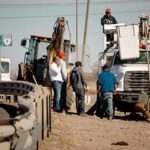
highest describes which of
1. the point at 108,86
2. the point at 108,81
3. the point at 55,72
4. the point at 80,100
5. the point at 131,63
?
the point at 131,63

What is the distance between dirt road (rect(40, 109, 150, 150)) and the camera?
38.0 feet

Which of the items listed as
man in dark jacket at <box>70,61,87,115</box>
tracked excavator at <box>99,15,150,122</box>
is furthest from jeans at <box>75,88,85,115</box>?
tracked excavator at <box>99,15,150,122</box>

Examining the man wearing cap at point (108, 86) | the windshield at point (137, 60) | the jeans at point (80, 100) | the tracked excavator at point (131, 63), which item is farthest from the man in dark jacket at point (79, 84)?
the windshield at point (137, 60)

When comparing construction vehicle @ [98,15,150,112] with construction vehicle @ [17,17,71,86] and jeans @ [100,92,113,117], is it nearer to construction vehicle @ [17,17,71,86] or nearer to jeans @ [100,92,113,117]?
jeans @ [100,92,113,117]

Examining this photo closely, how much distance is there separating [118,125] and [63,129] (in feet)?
8.73

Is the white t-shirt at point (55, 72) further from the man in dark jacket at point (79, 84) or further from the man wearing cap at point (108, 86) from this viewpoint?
the man wearing cap at point (108, 86)

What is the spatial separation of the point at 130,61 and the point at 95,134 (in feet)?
19.0

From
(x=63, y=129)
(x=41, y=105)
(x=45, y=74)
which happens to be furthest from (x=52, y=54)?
(x=41, y=105)

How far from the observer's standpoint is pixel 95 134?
45.5 feet

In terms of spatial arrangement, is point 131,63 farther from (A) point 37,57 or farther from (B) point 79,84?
(A) point 37,57

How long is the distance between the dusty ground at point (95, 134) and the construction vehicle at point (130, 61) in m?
0.89

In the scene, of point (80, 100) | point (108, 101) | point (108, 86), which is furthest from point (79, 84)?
point (108, 101)

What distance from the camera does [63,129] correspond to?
14039mm

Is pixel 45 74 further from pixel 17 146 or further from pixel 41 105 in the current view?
pixel 17 146
